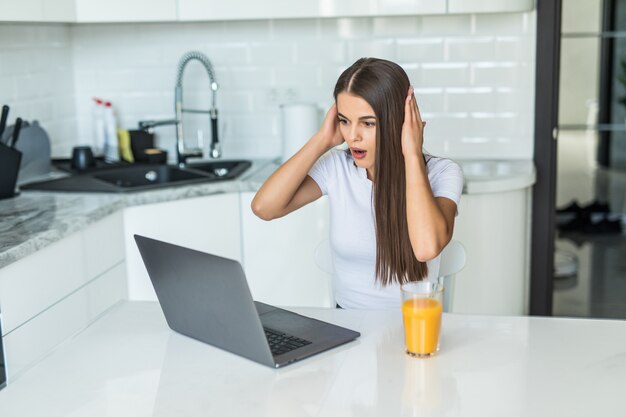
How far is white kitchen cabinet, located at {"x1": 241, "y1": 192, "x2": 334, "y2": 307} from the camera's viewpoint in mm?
3459

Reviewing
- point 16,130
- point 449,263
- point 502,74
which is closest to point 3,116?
point 16,130

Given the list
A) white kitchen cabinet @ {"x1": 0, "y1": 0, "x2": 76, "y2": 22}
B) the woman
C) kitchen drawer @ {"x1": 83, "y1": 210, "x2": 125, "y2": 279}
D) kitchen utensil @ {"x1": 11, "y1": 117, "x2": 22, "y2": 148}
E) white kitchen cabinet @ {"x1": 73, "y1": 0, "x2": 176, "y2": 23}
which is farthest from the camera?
white kitchen cabinet @ {"x1": 73, "y1": 0, "x2": 176, "y2": 23}

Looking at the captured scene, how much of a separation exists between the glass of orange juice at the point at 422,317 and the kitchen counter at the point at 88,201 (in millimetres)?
1216

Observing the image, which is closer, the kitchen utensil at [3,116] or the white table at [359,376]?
the white table at [359,376]

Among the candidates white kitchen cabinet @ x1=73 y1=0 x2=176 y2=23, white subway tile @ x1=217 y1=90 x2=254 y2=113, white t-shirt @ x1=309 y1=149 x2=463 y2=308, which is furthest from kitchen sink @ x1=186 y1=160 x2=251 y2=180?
white t-shirt @ x1=309 y1=149 x2=463 y2=308

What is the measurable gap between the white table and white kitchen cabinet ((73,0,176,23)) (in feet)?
6.34

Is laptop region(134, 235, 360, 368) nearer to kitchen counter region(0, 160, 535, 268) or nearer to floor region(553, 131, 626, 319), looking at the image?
kitchen counter region(0, 160, 535, 268)

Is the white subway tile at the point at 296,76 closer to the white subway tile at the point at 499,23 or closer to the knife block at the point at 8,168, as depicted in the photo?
the white subway tile at the point at 499,23

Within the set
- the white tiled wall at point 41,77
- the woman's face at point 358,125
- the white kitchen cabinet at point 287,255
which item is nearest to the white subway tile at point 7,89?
the white tiled wall at point 41,77

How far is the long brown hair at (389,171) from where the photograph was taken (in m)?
2.22

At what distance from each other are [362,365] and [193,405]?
12.9 inches

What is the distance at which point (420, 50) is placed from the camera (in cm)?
385

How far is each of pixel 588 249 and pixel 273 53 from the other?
300 centimetres

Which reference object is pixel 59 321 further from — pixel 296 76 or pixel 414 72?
pixel 414 72
